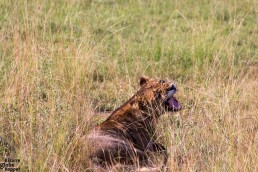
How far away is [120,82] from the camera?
24.2 feet

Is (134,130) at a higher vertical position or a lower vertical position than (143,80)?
lower

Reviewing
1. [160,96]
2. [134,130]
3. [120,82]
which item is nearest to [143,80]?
[160,96]

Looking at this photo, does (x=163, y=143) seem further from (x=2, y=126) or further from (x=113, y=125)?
(x=2, y=126)

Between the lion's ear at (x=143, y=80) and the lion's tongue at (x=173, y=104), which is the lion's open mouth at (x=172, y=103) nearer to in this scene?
the lion's tongue at (x=173, y=104)

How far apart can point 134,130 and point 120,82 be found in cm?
114

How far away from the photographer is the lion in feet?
18.5

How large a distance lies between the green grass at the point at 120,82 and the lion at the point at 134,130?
0.12m

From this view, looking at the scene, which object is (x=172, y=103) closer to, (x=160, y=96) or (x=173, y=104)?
(x=173, y=104)

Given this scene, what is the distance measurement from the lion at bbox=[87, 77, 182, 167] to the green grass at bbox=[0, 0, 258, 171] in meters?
0.12

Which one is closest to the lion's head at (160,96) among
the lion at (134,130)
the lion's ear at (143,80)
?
the lion at (134,130)

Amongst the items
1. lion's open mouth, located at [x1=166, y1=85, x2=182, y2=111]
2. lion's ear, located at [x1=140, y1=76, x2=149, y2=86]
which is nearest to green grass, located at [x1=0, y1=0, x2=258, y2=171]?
lion's open mouth, located at [x1=166, y1=85, x2=182, y2=111]

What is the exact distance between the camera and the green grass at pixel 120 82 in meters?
5.61

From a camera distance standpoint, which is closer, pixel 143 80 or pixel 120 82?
pixel 143 80

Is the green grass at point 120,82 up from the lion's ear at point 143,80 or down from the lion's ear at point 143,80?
down
